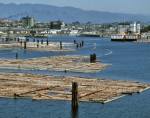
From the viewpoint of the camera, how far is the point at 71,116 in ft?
91.1

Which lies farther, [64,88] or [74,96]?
[64,88]

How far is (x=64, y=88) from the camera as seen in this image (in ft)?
117

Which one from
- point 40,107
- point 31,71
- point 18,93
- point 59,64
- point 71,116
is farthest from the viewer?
point 59,64

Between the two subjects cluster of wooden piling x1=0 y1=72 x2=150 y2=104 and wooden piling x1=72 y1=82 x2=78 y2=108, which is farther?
cluster of wooden piling x1=0 y1=72 x2=150 y2=104

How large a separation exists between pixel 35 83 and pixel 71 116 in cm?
1084

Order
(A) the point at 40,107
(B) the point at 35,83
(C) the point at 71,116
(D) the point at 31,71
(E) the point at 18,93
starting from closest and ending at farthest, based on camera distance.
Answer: (C) the point at 71,116
(A) the point at 40,107
(E) the point at 18,93
(B) the point at 35,83
(D) the point at 31,71

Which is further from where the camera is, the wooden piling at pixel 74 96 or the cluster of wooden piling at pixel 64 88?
the cluster of wooden piling at pixel 64 88

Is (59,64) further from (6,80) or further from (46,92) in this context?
(46,92)

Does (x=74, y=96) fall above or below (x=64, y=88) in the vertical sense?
above

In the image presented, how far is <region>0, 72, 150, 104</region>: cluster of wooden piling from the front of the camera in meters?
31.8

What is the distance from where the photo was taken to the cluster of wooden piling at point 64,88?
104 feet

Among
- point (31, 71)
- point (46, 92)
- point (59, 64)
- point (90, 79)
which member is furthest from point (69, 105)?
point (59, 64)

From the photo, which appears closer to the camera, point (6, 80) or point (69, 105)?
point (69, 105)

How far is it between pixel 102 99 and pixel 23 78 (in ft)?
39.7
